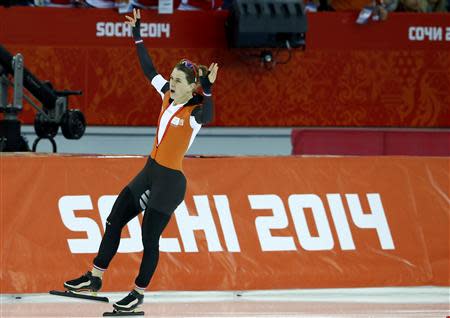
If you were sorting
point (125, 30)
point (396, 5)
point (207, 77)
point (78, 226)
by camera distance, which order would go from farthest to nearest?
point (396, 5), point (125, 30), point (78, 226), point (207, 77)

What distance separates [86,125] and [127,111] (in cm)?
57

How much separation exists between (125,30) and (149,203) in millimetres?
6444

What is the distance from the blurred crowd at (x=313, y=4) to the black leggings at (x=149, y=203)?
247 inches

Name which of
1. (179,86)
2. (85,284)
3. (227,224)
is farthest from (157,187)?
(227,224)

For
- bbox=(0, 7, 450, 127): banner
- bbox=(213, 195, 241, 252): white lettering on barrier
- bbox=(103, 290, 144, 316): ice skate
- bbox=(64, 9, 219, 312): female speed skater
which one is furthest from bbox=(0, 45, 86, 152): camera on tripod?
bbox=(103, 290, 144, 316): ice skate

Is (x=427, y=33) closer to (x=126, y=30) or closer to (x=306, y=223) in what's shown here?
(x=126, y=30)

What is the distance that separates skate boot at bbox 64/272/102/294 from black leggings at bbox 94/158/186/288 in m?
0.12

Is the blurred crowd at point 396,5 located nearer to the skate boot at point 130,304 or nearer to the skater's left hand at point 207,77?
the skater's left hand at point 207,77

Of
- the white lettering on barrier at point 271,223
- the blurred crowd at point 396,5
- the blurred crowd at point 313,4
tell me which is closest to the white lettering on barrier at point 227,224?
the white lettering on barrier at point 271,223

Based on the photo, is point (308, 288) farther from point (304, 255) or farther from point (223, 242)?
point (223, 242)

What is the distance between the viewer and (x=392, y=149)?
13.2 metres

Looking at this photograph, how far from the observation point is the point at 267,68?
13.6 meters

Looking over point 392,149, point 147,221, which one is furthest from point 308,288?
point 392,149

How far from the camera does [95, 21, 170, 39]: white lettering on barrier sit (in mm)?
13355
